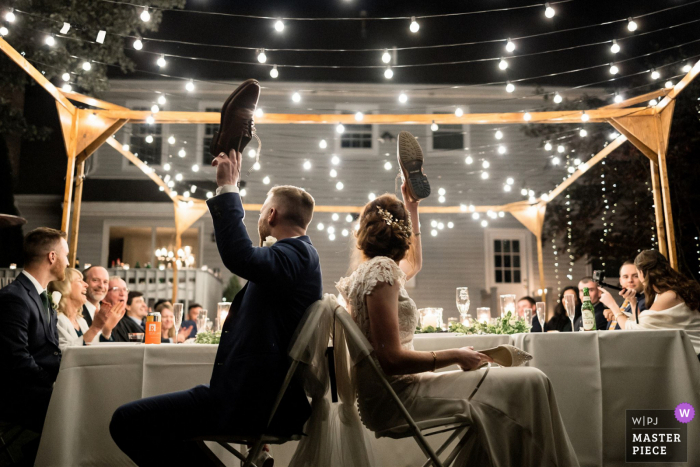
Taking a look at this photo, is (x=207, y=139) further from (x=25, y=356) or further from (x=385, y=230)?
(x=385, y=230)

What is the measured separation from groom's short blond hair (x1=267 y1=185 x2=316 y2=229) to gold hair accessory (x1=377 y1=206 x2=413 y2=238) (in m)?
0.33

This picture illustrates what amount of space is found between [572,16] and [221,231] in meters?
14.6

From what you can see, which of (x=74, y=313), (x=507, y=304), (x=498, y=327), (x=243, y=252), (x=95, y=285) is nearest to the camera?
(x=243, y=252)

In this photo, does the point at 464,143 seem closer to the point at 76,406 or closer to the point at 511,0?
the point at 511,0

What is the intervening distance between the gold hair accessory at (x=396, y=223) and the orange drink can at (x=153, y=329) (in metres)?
1.76

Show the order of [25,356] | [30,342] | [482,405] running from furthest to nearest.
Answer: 1. [30,342]
2. [25,356]
3. [482,405]

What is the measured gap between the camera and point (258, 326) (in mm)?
2033

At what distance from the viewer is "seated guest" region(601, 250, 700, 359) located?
3898 millimetres

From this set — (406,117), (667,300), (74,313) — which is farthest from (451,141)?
(74,313)

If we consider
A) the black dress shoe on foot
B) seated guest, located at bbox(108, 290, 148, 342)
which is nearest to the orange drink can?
the black dress shoe on foot

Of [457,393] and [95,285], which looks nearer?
[457,393]

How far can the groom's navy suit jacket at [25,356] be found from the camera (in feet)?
9.12

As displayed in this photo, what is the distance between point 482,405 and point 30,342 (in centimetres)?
225

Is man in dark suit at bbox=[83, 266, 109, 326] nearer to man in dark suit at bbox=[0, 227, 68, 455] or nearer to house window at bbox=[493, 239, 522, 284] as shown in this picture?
man in dark suit at bbox=[0, 227, 68, 455]
